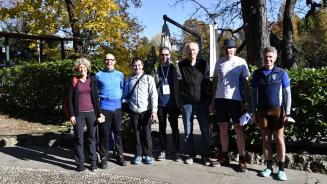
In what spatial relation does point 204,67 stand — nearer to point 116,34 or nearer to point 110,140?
point 110,140

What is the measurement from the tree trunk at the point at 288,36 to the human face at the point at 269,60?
400 inches

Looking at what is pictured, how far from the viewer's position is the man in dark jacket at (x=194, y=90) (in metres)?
6.24

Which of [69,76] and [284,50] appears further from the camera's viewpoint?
[284,50]

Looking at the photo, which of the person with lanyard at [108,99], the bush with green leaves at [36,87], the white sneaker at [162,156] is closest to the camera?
the person with lanyard at [108,99]

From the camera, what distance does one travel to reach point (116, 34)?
15031 mm

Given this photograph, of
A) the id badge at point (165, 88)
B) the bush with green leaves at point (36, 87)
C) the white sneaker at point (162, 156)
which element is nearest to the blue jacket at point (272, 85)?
the id badge at point (165, 88)

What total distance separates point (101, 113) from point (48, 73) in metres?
4.89

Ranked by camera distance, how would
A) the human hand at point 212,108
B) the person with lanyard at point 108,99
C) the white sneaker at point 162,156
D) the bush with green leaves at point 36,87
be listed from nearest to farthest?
1. the human hand at point 212,108
2. the person with lanyard at point 108,99
3. the white sneaker at point 162,156
4. the bush with green leaves at point 36,87

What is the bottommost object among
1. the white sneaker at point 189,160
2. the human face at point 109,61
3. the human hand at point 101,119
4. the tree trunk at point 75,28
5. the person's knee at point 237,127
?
the white sneaker at point 189,160

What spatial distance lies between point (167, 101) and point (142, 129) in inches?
25.9

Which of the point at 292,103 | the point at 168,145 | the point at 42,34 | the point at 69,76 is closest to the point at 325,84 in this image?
the point at 292,103

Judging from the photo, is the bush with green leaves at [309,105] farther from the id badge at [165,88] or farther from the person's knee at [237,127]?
the id badge at [165,88]

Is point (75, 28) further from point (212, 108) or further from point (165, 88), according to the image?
point (212, 108)

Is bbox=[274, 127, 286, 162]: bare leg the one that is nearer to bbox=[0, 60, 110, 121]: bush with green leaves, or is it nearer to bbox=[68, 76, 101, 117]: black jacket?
bbox=[68, 76, 101, 117]: black jacket
